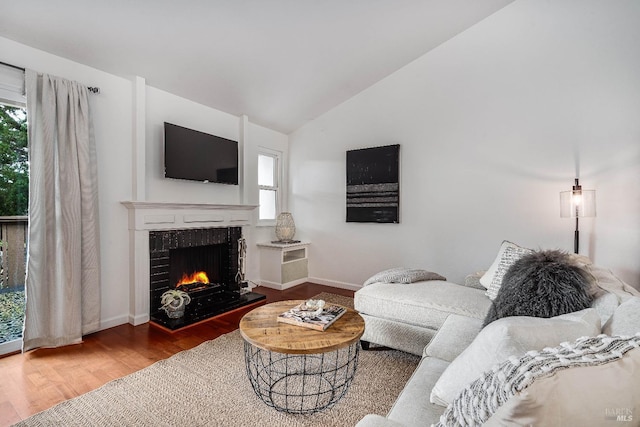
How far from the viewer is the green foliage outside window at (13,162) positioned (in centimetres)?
229

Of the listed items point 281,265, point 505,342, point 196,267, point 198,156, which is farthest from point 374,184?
point 505,342

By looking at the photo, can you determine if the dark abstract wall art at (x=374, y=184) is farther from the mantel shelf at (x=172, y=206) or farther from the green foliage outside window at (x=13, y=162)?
A: the green foliage outside window at (x=13, y=162)

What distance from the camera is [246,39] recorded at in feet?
8.89

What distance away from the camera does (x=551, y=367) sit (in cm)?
53

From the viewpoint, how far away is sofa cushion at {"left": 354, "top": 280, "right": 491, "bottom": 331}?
1974mm

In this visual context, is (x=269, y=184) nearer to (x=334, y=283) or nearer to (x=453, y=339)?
(x=334, y=283)

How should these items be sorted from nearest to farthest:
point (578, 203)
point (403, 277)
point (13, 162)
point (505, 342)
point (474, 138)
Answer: point (505, 342) < point (13, 162) < point (403, 277) < point (578, 203) < point (474, 138)

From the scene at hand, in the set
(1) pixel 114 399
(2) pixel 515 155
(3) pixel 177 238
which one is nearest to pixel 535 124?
(2) pixel 515 155

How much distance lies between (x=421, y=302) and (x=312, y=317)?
839mm

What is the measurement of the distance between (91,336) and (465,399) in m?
3.10

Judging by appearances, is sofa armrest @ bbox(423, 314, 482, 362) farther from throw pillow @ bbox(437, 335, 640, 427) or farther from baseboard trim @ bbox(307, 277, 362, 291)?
baseboard trim @ bbox(307, 277, 362, 291)

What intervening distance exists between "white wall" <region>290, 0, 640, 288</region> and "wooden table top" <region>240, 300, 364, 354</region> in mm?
2207

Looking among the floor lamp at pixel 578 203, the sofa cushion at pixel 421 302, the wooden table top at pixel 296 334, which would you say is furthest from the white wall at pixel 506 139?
the wooden table top at pixel 296 334

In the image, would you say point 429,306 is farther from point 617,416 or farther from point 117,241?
point 117,241
